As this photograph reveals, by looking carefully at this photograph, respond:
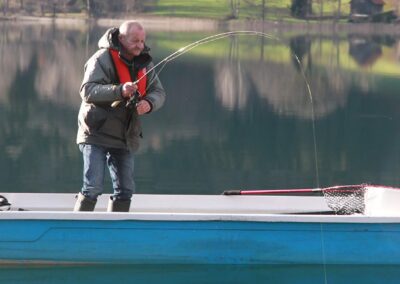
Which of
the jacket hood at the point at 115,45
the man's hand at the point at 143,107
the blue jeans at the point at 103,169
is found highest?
the jacket hood at the point at 115,45

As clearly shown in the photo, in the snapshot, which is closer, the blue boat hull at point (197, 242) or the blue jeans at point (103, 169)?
the blue boat hull at point (197, 242)

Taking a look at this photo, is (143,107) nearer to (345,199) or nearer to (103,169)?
(103,169)

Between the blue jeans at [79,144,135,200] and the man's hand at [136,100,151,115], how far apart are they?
0.30 metres

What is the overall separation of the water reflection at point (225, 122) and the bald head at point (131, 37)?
400 cm

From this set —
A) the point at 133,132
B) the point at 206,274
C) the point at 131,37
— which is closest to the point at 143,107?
the point at 133,132

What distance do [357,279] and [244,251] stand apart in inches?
26.8

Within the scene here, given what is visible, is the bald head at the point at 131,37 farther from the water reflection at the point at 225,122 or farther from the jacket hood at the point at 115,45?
the water reflection at the point at 225,122

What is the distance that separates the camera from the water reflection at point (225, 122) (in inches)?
458

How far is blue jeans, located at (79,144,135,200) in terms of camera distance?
6672 mm

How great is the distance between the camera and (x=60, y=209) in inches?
296

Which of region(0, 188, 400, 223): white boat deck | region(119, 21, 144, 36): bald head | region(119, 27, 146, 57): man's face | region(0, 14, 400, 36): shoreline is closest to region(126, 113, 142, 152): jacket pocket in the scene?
region(119, 27, 146, 57): man's face

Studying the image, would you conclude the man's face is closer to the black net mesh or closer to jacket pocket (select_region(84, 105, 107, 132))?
jacket pocket (select_region(84, 105, 107, 132))

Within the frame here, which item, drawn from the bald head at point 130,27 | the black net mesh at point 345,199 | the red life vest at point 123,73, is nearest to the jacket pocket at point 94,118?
the red life vest at point 123,73

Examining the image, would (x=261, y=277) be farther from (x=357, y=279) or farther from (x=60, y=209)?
(x=60, y=209)
